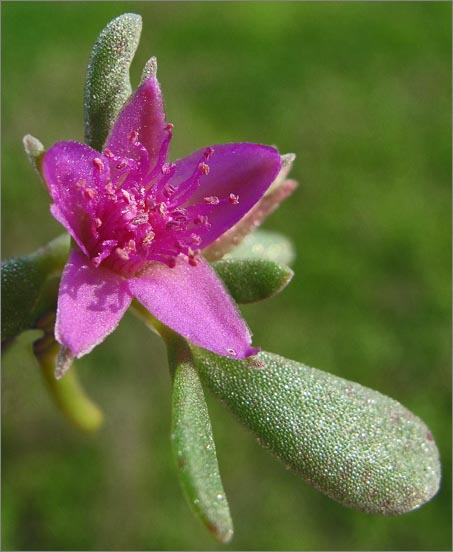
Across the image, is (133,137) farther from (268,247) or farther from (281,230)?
(281,230)

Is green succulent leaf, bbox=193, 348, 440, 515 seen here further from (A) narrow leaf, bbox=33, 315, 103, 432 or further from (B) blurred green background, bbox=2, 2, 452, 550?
(B) blurred green background, bbox=2, 2, 452, 550

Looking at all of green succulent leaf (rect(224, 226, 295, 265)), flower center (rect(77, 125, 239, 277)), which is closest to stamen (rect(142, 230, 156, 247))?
flower center (rect(77, 125, 239, 277))

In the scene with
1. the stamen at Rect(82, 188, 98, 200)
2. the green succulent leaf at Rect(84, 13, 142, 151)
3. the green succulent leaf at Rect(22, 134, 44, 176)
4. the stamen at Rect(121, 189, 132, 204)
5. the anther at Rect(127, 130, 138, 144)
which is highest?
the green succulent leaf at Rect(84, 13, 142, 151)

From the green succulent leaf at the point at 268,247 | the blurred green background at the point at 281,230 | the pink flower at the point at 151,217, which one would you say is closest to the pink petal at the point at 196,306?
the pink flower at the point at 151,217

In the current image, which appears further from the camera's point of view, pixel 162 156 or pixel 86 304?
pixel 162 156

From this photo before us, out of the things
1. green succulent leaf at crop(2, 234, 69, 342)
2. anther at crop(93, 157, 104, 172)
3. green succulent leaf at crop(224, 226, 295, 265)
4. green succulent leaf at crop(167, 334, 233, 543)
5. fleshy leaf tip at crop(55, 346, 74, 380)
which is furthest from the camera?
green succulent leaf at crop(224, 226, 295, 265)

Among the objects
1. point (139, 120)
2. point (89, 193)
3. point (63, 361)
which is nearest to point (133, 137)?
point (139, 120)

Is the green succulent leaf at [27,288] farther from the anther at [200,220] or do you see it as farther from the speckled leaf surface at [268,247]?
the speckled leaf surface at [268,247]

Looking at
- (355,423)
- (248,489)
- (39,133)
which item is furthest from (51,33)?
(355,423)

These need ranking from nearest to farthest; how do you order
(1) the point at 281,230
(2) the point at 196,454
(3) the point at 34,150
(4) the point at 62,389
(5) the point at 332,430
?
(2) the point at 196,454 → (3) the point at 34,150 → (5) the point at 332,430 → (4) the point at 62,389 → (1) the point at 281,230
